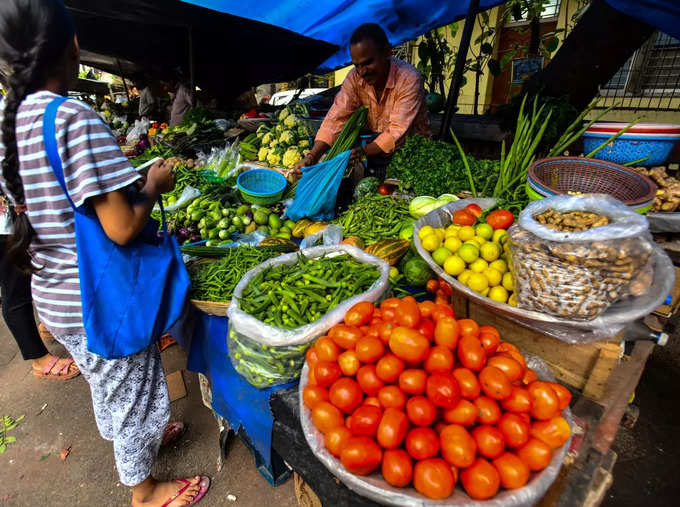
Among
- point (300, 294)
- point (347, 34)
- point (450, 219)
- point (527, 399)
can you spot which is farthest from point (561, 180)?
point (347, 34)

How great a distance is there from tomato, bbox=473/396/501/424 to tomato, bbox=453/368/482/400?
30 mm

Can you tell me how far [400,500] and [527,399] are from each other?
1.77 ft

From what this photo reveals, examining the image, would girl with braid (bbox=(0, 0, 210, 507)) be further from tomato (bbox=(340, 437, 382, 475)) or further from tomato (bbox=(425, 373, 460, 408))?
tomato (bbox=(425, 373, 460, 408))

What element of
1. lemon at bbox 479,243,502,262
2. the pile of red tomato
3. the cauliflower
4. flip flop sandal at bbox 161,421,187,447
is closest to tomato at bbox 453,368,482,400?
the pile of red tomato

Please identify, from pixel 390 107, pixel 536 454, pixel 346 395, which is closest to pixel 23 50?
pixel 346 395

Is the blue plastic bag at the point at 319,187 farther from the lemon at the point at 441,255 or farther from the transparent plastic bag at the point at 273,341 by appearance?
the lemon at the point at 441,255

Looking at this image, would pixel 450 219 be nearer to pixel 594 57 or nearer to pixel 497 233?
pixel 497 233

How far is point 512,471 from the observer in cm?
109

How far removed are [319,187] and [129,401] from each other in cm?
226

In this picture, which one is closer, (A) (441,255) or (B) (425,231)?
(A) (441,255)

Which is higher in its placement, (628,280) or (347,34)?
(347,34)

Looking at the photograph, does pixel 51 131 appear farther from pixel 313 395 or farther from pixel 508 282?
pixel 508 282

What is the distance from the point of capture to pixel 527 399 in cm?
120

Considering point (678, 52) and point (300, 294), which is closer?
point (300, 294)
